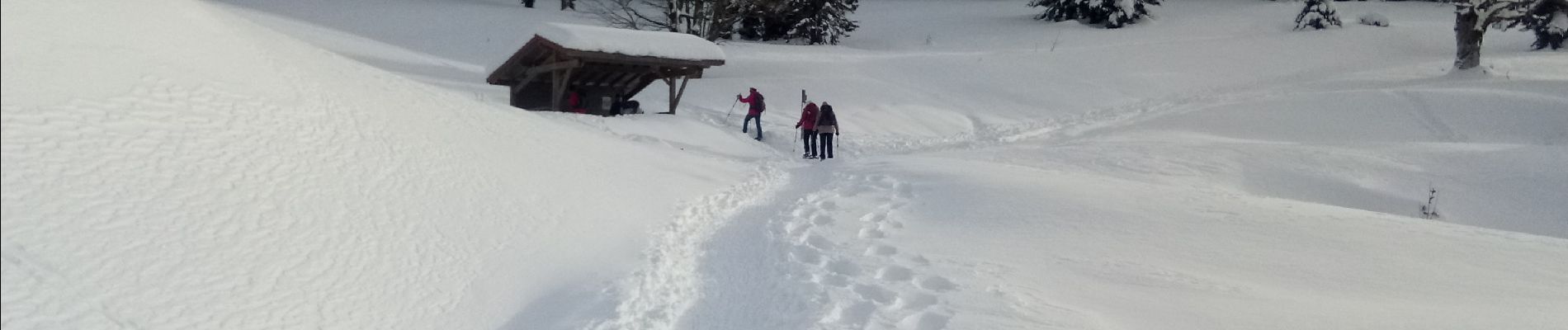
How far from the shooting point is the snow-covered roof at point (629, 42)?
607 inches

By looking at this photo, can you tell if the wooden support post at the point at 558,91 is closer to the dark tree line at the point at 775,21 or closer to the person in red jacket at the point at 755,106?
the person in red jacket at the point at 755,106

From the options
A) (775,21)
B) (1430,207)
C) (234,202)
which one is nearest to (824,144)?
(1430,207)

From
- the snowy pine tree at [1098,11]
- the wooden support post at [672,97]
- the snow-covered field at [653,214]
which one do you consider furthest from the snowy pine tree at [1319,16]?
the wooden support post at [672,97]

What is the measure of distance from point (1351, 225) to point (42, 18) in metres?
9.82

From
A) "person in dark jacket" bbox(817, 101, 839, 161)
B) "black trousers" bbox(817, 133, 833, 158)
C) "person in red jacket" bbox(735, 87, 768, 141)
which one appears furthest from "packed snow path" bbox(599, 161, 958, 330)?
"person in red jacket" bbox(735, 87, 768, 141)

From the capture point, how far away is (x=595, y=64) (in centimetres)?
1659

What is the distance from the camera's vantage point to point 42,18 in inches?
219

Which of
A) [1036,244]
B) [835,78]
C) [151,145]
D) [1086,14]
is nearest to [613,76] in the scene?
[835,78]

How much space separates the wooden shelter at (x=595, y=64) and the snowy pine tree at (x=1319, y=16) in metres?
22.3

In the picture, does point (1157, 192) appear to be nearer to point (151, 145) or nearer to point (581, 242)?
point (581, 242)

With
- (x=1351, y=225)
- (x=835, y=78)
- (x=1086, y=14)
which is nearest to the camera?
(x=1351, y=225)

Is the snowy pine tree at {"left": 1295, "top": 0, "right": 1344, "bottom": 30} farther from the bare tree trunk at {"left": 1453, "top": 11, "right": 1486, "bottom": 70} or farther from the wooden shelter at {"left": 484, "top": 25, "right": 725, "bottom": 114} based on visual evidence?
the wooden shelter at {"left": 484, "top": 25, "right": 725, "bottom": 114}

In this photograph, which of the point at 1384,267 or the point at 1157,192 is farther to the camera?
the point at 1157,192

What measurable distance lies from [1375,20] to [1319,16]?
2006 mm
